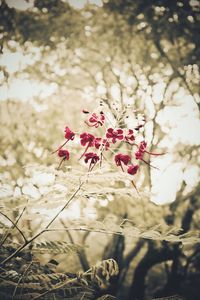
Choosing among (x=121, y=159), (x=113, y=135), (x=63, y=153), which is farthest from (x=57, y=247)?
(x=113, y=135)

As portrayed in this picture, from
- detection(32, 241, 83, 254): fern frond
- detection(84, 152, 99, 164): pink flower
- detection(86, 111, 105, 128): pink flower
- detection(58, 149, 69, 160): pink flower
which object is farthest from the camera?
detection(32, 241, 83, 254): fern frond

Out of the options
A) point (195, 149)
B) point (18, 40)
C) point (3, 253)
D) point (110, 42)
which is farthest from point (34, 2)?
point (3, 253)

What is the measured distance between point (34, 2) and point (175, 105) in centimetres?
376

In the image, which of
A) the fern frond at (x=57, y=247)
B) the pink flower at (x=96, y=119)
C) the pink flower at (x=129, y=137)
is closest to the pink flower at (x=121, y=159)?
the pink flower at (x=129, y=137)

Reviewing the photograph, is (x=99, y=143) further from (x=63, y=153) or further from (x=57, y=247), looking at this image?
(x=57, y=247)

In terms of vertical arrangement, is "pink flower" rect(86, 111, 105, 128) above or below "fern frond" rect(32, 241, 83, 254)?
above

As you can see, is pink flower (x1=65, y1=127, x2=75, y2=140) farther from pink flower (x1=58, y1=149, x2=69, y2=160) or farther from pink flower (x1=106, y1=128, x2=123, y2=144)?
pink flower (x1=106, y1=128, x2=123, y2=144)

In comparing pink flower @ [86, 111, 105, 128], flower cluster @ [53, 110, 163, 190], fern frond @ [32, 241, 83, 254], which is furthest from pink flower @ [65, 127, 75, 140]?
fern frond @ [32, 241, 83, 254]

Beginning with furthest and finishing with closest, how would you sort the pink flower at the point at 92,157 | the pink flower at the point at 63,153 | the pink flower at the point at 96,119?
the pink flower at the point at 96,119 < the pink flower at the point at 63,153 < the pink flower at the point at 92,157

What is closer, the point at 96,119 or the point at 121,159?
the point at 121,159

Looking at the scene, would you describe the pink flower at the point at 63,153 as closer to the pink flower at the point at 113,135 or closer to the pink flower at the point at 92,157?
the pink flower at the point at 92,157

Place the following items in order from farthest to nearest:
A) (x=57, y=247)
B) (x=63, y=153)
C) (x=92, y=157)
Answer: (x=57, y=247), (x=63, y=153), (x=92, y=157)

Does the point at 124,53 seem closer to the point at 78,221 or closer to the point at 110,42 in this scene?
the point at 110,42

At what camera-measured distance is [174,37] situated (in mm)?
6367
